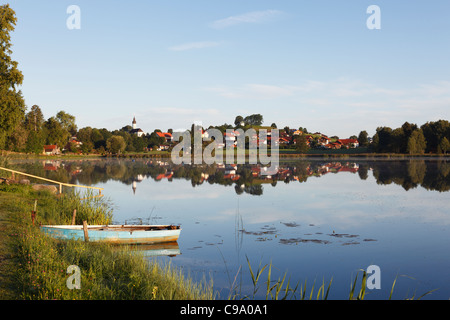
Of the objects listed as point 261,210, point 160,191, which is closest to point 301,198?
point 261,210

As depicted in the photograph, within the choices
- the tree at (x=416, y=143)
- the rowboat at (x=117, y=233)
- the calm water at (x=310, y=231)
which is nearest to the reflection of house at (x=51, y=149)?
the calm water at (x=310, y=231)

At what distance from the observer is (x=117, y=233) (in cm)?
2145

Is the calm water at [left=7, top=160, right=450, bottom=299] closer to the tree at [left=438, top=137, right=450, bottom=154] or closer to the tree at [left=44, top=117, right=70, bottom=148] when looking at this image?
the tree at [left=438, top=137, right=450, bottom=154]

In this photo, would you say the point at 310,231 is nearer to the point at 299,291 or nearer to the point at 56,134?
the point at 299,291

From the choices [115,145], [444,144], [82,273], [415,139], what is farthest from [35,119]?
[444,144]

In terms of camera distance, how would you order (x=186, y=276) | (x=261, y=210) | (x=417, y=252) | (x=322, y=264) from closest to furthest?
(x=186, y=276)
(x=322, y=264)
(x=417, y=252)
(x=261, y=210)

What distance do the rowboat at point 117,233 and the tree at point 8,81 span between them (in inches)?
1036

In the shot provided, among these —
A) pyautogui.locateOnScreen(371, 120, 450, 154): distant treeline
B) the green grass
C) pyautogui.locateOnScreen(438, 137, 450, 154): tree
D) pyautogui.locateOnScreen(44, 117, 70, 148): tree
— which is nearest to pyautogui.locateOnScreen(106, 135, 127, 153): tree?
pyautogui.locateOnScreen(44, 117, 70, 148): tree

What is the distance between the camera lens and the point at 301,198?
41844 mm

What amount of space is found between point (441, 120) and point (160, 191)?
146 meters

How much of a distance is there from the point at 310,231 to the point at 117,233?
12.7 metres

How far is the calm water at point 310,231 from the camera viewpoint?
1741cm

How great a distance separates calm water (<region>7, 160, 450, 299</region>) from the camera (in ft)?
57.1
